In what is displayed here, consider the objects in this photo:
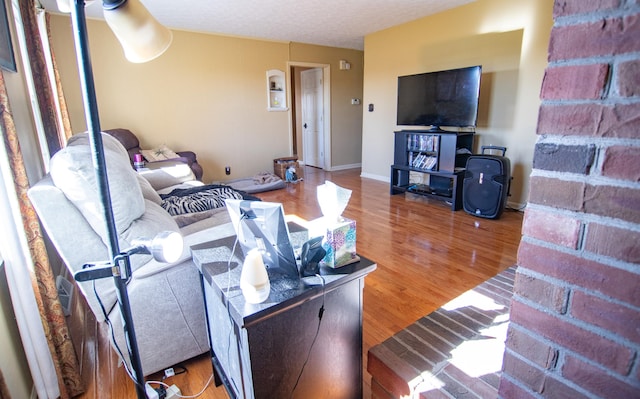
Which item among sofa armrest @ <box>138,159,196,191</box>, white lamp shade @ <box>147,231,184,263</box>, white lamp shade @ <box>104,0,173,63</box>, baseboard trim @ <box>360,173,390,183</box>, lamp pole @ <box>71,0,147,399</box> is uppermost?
white lamp shade @ <box>104,0,173,63</box>

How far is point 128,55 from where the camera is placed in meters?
0.89

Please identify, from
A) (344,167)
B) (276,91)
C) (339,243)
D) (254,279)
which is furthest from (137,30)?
(344,167)

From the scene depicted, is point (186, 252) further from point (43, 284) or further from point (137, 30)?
point (137, 30)

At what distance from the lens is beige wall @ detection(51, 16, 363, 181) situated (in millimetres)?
4371

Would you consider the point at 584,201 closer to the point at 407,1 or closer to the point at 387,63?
the point at 407,1

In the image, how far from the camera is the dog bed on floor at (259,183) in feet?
16.2

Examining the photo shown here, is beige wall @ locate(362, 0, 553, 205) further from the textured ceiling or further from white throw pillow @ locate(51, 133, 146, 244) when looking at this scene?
white throw pillow @ locate(51, 133, 146, 244)

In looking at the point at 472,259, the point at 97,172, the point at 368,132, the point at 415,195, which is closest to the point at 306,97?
the point at 368,132

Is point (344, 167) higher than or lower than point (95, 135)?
lower

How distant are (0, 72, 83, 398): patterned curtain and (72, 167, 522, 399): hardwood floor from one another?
0.14 metres

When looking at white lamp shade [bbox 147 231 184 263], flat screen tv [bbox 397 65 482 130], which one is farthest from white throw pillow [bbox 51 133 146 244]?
flat screen tv [bbox 397 65 482 130]

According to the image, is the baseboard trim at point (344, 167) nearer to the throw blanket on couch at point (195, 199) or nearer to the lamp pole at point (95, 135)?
the throw blanket on couch at point (195, 199)

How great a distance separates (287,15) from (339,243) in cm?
405

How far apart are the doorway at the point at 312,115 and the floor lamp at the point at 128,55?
211 inches
